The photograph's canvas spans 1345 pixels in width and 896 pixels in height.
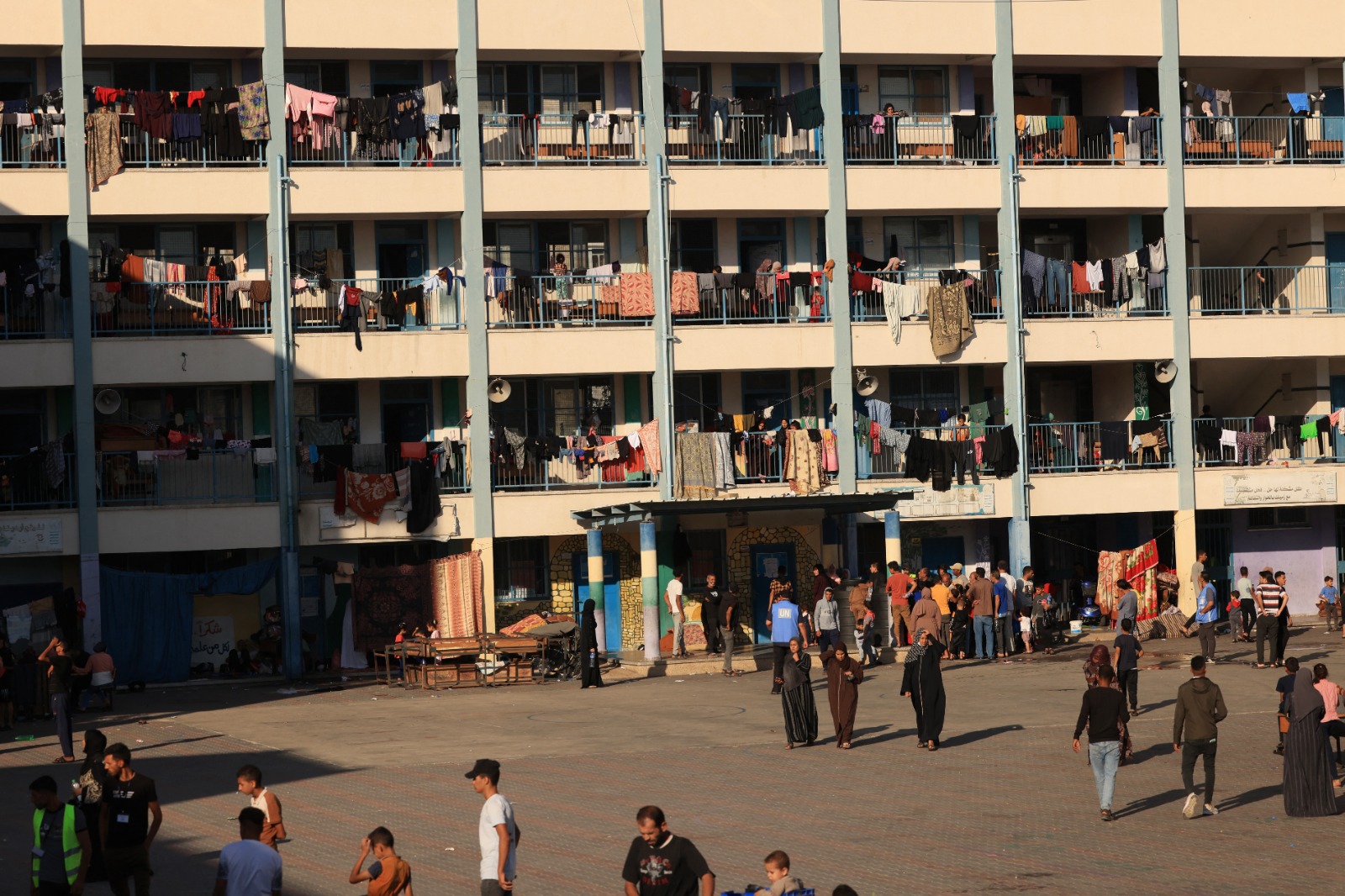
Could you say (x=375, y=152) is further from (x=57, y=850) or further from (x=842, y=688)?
(x=57, y=850)

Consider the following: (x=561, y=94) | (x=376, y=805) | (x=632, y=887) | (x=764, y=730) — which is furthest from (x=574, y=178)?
(x=632, y=887)

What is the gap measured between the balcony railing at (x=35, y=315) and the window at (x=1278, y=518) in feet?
83.8

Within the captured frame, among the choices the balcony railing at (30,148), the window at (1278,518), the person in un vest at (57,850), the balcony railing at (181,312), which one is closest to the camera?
the person in un vest at (57,850)

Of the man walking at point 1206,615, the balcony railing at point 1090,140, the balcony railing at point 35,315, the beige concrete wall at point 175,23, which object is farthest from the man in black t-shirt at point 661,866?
the balcony railing at point 1090,140

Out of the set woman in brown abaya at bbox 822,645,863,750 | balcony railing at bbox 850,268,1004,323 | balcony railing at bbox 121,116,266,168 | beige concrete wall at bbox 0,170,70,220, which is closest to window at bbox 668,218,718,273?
balcony railing at bbox 850,268,1004,323

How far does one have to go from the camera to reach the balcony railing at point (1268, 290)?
3944 centimetres

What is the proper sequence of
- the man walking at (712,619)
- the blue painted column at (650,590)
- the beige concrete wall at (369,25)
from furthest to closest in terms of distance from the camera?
the beige concrete wall at (369,25) < the blue painted column at (650,590) < the man walking at (712,619)

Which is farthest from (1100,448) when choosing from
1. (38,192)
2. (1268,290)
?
(38,192)

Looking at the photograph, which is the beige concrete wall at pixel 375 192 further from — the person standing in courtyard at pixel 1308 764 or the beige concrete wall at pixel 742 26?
the person standing in courtyard at pixel 1308 764

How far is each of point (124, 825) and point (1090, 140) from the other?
30600 mm

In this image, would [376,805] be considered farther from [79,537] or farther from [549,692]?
[79,537]

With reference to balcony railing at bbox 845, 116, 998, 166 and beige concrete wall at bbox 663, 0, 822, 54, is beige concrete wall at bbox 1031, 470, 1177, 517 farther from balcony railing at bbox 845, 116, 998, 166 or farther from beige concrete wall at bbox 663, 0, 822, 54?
beige concrete wall at bbox 663, 0, 822, 54

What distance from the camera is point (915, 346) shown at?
124ft

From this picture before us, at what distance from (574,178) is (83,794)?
24.3 metres
